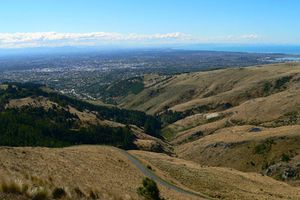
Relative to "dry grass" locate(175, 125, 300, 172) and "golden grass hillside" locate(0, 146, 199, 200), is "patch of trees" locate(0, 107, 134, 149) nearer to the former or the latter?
"dry grass" locate(175, 125, 300, 172)

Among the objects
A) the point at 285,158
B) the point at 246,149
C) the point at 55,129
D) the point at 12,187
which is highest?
the point at 12,187

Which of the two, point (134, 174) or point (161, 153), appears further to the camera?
point (161, 153)

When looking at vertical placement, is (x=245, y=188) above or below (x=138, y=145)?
above

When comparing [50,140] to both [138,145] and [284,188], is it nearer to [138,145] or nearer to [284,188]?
[138,145]

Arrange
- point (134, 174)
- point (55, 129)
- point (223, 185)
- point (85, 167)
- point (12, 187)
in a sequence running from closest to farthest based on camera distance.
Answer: point (12, 187) < point (85, 167) < point (134, 174) < point (223, 185) < point (55, 129)

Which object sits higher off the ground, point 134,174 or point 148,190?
point 148,190

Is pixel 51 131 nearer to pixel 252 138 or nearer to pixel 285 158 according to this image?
pixel 252 138

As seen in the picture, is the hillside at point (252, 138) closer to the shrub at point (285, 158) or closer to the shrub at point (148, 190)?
the shrub at point (285, 158)

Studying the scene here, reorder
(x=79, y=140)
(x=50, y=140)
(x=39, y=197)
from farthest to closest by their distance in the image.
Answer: (x=79, y=140) → (x=50, y=140) → (x=39, y=197)

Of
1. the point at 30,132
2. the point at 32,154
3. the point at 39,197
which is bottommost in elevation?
the point at 30,132

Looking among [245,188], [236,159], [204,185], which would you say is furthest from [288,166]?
[204,185]

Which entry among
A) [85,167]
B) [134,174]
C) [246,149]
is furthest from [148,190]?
[246,149]
